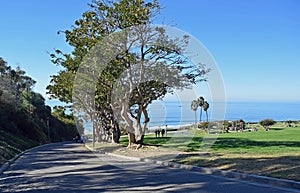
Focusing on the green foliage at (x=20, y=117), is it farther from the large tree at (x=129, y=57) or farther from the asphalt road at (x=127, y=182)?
the asphalt road at (x=127, y=182)

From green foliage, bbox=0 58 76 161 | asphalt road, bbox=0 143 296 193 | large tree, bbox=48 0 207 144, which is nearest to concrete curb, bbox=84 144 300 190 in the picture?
asphalt road, bbox=0 143 296 193

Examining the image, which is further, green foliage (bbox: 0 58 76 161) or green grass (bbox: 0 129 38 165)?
green foliage (bbox: 0 58 76 161)

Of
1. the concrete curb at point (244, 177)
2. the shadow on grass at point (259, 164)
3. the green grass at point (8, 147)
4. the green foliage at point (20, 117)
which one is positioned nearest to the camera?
the concrete curb at point (244, 177)

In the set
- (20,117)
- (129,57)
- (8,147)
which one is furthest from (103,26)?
(20,117)

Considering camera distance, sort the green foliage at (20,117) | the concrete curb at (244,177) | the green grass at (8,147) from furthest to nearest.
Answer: the green foliage at (20,117), the green grass at (8,147), the concrete curb at (244,177)

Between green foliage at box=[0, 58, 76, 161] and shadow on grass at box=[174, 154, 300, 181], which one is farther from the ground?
green foliage at box=[0, 58, 76, 161]

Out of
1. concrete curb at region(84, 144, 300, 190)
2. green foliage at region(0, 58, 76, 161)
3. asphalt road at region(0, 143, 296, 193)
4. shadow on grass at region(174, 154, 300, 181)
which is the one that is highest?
green foliage at region(0, 58, 76, 161)

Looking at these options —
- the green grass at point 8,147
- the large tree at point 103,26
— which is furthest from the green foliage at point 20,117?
the large tree at point 103,26

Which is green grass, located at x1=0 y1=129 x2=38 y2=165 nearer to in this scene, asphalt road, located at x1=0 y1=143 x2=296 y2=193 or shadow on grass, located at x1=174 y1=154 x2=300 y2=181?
asphalt road, located at x1=0 y1=143 x2=296 y2=193

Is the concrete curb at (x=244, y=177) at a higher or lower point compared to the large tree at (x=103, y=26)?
lower

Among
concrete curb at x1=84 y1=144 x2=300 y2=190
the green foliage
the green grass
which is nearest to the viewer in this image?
concrete curb at x1=84 y1=144 x2=300 y2=190

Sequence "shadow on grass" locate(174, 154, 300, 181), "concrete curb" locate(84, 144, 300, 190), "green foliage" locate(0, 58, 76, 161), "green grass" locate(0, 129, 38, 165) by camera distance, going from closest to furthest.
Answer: "concrete curb" locate(84, 144, 300, 190) < "shadow on grass" locate(174, 154, 300, 181) < "green grass" locate(0, 129, 38, 165) < "green foliage" locate(0, 58, 76, 161)

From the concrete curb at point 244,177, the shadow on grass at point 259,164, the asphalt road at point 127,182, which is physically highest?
the shadow on grass at point 259,164

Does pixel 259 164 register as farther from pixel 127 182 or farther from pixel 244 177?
pixel 127 182
